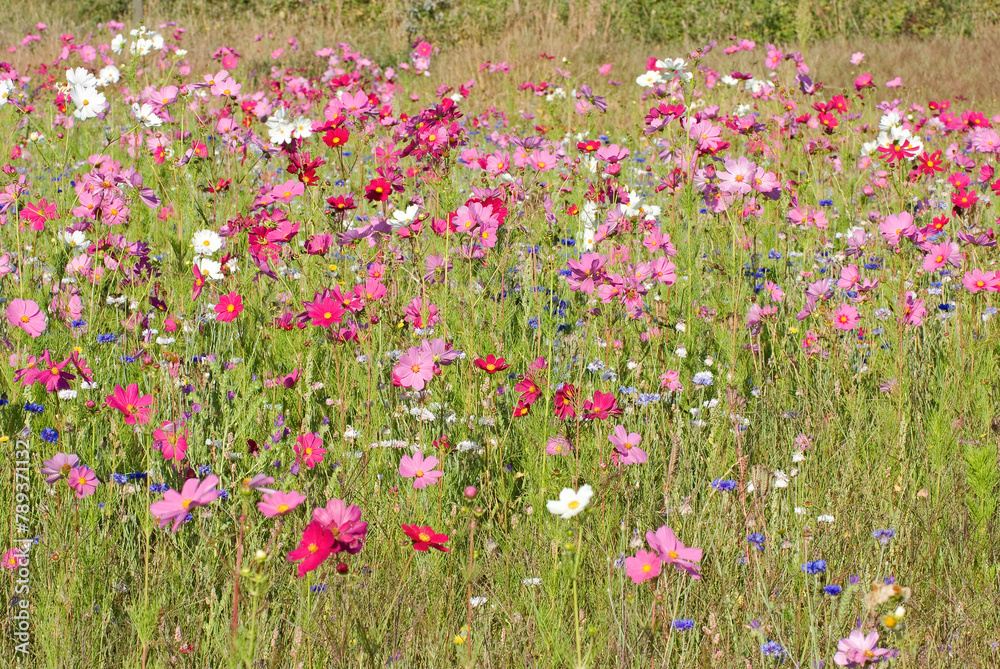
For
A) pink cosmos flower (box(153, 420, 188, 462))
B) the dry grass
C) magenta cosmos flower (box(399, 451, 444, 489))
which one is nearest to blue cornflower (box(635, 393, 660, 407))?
magenta cosmos flower (box(399, 451, 444, 489))

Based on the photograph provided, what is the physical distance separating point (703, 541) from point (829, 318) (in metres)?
0.82

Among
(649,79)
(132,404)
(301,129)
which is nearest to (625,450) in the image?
(132,404)

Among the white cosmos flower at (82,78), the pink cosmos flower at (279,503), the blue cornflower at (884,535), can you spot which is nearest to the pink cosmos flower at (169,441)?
the pink cosmos flower at (279,503)

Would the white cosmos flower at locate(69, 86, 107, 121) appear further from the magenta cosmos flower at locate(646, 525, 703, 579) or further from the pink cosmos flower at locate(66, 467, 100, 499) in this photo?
the magenta cosmos flower at locate(646, 525, 703, 579)

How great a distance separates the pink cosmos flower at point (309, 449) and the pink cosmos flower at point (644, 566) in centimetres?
71

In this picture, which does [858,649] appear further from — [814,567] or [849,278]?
[849,278]

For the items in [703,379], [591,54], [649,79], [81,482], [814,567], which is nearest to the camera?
[814,567]

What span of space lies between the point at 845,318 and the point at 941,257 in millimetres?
277

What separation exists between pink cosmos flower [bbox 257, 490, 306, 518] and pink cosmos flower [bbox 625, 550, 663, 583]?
458 millimetres

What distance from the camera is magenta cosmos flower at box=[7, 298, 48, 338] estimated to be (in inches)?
71.4

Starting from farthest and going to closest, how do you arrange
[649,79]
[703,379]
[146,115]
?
[649,79]
[146,115]
[703,379]

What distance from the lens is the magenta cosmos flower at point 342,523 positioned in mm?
1078

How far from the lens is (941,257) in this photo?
7.17 ft

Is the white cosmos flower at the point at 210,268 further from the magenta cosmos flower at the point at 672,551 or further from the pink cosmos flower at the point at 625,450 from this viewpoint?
the magenta cosmos flower at the point at 672,551
